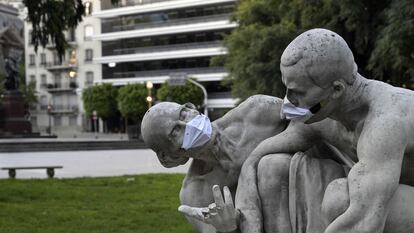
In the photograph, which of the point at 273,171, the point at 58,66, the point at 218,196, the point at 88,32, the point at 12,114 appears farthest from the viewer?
the point at 58,66

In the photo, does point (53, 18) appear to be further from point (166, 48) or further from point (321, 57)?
point (166, 48)

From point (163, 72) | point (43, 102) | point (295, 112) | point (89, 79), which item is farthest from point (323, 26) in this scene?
point (43, 102)

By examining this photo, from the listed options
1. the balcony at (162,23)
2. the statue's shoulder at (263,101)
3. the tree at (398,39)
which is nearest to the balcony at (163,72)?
the balcony at (162,23)

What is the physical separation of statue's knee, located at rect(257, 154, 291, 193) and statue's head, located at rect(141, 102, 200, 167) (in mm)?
372

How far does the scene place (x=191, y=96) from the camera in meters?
60.9

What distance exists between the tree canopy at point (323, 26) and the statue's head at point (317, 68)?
12430 millimetres

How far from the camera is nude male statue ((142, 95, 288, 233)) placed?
2.97m

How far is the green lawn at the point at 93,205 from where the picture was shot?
884cm

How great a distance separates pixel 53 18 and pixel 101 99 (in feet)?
182

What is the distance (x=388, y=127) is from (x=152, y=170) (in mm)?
17512

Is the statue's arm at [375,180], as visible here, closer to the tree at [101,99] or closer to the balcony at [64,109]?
the tree at [101,99]

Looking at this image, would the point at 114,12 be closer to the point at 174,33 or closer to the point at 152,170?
the point at 174,33

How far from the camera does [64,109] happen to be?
8225cm

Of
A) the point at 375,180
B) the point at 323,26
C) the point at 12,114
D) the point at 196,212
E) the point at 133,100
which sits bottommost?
the point at 133,100
